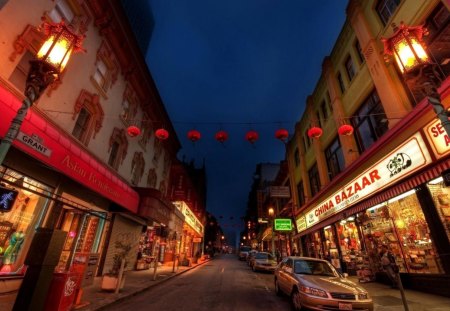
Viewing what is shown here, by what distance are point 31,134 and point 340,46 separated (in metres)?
18.5

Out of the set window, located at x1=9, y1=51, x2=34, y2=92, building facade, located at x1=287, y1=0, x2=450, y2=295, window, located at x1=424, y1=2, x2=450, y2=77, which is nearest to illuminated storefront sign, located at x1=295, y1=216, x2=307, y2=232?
building facade, located at x1=287, y1=0, x2=450, y2=295

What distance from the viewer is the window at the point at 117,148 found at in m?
15.3

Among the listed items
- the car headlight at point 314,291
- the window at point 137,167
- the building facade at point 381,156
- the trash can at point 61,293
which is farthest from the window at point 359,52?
the trash can at point 61,293

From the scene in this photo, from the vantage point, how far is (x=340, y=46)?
16.6 meters

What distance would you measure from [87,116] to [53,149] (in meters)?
5.09

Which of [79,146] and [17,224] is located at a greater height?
[79,146]

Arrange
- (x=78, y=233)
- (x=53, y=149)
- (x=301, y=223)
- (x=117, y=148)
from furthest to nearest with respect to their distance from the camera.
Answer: (x=301, y=223), (x=117, y=148), (x=78, y=233), (x=53, y=149)

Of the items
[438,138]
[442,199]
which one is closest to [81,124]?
[438,138]

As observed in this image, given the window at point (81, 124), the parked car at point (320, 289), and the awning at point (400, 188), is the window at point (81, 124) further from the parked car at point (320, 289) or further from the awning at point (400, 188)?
the awning at point (400, 188)

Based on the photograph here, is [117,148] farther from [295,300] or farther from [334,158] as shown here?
[334,158]

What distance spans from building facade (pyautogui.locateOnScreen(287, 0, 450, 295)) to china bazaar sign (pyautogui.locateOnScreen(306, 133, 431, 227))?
0.13 feet

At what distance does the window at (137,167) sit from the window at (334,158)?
51.0ft

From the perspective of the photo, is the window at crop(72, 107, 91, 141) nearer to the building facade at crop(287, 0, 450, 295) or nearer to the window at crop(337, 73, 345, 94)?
the building facade at crop(287, 0, 450, 295)

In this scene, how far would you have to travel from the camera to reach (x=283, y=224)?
26.8 meters
